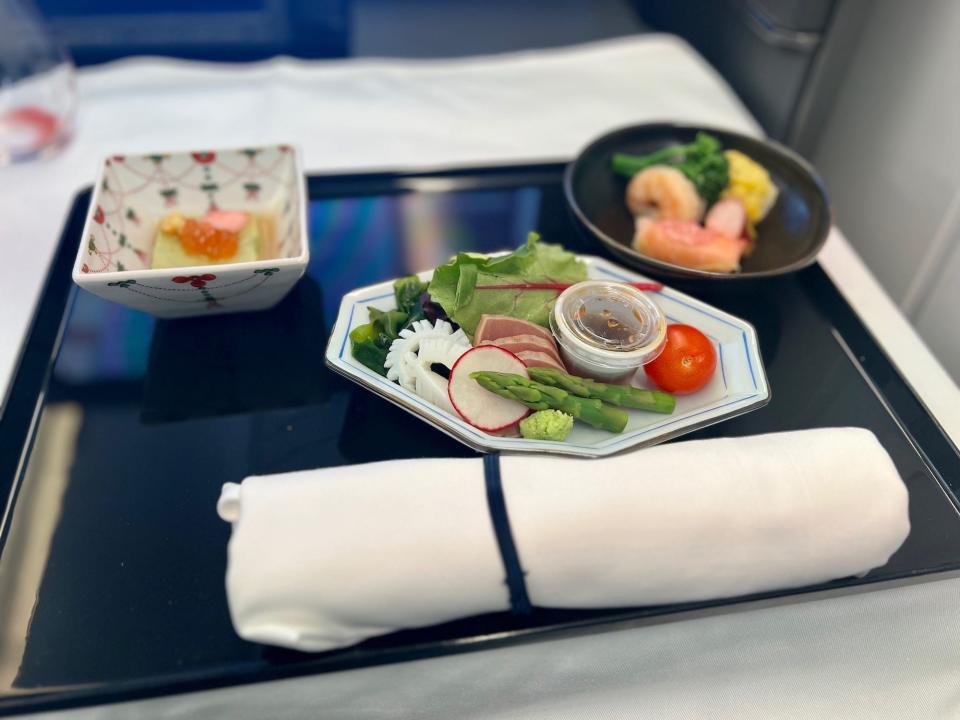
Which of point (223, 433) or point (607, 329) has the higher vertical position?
point (607, 329)

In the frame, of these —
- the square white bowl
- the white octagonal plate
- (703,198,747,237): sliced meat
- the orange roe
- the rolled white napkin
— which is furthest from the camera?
(703,198,747,237): sliced meat

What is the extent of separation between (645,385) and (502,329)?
0.26 m

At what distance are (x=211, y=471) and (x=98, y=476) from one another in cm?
16

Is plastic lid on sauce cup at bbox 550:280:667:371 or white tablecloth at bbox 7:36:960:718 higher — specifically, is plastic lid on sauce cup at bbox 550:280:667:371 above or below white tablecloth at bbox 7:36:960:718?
above

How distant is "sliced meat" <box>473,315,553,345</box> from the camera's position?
1.09 meters

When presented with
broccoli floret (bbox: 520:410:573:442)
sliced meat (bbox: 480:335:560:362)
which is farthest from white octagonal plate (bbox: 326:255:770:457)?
sliced meat (bbox: 480:335:560:362)

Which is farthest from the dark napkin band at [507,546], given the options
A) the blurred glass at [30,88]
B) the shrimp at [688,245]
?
the blurred glass at [30,88]

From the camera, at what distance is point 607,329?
3.62 feet

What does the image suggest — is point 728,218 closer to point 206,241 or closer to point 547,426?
point 547,426

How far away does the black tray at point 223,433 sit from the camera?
2.84ft

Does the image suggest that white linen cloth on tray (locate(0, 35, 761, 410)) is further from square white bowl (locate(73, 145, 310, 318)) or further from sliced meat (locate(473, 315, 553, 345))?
sliced meat (locate(473, 315, 553, 345))

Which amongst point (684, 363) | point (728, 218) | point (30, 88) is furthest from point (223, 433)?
point (30, 88)

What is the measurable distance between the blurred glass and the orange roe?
0.68 metres

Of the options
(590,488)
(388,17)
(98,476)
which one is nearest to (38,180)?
(98,476)
